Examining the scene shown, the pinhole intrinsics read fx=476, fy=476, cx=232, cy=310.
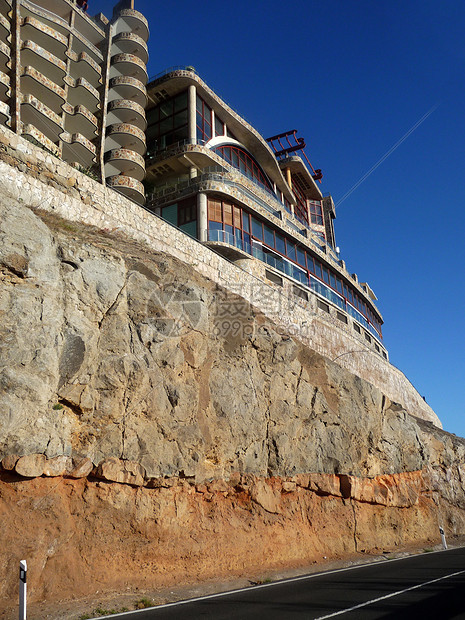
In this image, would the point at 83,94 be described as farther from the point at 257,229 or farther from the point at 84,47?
the point at 257,229

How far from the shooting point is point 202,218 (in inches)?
1099

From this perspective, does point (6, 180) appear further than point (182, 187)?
No

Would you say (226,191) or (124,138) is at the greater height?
(124,138)

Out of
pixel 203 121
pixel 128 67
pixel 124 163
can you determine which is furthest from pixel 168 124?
pixel 124 163

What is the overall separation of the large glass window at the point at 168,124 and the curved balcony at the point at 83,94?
20.9ft

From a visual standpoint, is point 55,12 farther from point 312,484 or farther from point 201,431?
point 312,484

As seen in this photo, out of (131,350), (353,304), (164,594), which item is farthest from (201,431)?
(353,304)

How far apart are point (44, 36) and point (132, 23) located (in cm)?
955

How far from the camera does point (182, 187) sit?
97.7 feet

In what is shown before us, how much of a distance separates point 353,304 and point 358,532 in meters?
29.1

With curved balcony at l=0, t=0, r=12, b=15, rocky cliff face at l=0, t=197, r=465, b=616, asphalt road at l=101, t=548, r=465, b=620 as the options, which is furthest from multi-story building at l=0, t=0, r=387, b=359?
asphalt road at l=101, t=548, r=465, b=620

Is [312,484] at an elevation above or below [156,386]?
below

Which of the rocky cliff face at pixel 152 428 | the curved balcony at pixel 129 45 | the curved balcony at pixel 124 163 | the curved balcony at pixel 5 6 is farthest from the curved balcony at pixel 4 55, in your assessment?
the rocky cliff face at pixel 152 428

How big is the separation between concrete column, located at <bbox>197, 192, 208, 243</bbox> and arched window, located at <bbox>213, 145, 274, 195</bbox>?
857cm
